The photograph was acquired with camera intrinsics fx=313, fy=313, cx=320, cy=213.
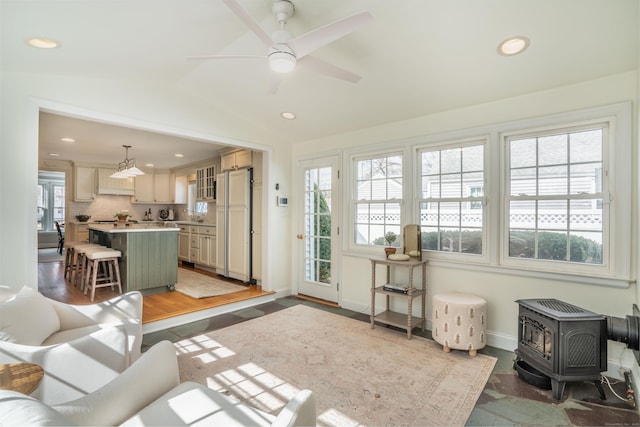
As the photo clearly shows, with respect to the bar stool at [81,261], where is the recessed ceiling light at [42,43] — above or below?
above

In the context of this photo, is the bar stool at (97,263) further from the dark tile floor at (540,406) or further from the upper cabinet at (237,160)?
the dark tile floor at (540,406)

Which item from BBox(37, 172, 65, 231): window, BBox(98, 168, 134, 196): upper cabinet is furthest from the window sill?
BBox(37, 172, 65, 231): window

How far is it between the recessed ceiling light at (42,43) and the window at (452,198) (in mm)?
3564

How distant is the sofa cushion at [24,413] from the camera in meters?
0.73

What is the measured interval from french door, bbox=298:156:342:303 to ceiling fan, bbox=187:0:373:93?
2.23 m

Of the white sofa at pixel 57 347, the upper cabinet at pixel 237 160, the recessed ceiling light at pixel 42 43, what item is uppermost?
the recessed ceiling light at pixel 42 43

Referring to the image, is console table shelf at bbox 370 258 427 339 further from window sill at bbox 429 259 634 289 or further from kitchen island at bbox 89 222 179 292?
kitchen island at bbox 89 222 179 292

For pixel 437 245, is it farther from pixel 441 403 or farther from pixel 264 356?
pixel 264 356

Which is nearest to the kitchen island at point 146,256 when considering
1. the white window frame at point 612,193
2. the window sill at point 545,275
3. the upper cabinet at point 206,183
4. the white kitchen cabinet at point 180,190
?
the upper cabinet at point 206,183

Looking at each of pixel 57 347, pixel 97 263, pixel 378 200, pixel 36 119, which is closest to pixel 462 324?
pixel 378 200

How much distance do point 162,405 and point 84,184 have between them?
7.85 meters

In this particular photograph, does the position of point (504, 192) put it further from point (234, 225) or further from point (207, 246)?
point (207, 246)

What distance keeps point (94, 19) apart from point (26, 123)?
1.25m

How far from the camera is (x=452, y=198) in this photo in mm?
3484
